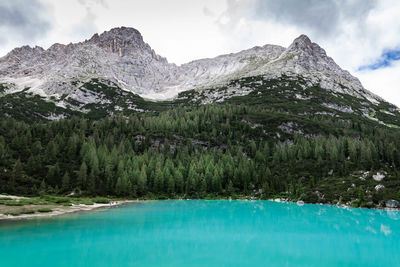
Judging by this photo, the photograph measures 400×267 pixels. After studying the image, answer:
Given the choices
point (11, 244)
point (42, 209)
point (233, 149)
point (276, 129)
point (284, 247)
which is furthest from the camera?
point (276, 129)

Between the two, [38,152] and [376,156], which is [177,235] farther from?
[376,156]

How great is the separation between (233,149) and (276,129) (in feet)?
Answer: 123

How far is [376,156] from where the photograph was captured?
306ft

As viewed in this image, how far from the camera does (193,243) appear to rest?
89.7 ft

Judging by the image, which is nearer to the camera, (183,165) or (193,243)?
(193,243)

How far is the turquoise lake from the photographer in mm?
21219

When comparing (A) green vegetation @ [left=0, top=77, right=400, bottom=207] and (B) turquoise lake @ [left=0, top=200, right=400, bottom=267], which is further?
(A) green vegetation @ [left=0, top=77, right=400, bottom=207]

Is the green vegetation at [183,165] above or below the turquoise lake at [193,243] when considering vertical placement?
above

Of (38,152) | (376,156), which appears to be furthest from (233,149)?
(38,152)

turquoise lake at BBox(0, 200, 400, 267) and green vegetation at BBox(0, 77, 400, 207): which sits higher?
green vegetation at BBox(0, 77, 400, 207)

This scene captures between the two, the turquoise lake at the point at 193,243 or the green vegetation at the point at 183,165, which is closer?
the turquoise lake at the point at 193,243

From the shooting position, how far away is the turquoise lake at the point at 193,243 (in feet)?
69.6

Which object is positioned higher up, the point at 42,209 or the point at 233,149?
the point at 233,149

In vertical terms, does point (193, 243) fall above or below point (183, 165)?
below
